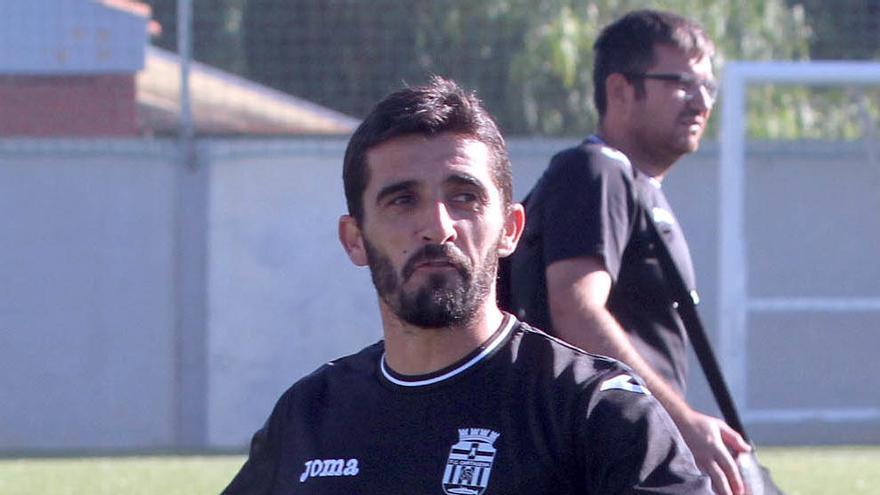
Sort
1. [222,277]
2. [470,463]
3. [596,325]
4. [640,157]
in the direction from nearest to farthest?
1. [470,463]
2. [596,325]
3. [640,157]
4. [222,277]

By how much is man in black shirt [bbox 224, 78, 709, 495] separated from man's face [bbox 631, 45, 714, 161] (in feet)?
4.65

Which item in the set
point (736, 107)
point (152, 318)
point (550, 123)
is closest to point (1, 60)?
point (152, 318)

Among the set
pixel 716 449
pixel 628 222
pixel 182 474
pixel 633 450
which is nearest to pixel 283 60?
pixel 182 474

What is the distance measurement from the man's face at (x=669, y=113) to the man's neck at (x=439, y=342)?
1560mm

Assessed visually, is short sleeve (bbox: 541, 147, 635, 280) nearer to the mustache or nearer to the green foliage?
the mustache

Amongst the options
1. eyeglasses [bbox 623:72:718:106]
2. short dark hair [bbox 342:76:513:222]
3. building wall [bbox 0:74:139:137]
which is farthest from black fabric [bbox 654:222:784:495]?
building wall [bbox 0:74:139:137]

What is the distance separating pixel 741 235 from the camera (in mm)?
10305

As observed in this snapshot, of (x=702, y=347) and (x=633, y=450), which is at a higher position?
(x=633, y=450)

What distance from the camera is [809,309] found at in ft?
36.2

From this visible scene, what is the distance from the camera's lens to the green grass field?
7.21 m

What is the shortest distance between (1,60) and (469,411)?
9784 millimetres

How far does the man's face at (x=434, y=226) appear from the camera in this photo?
2.40 metres

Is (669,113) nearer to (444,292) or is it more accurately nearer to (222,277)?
(444,292)

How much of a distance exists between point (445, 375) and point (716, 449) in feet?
2.77
